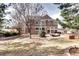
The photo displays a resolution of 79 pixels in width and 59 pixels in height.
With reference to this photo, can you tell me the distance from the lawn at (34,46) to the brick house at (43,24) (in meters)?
0.09

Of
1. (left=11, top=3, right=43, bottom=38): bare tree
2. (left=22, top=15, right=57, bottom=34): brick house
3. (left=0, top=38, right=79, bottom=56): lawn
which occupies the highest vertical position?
(left=11, top=3, right=43, bottom=38): bare tree

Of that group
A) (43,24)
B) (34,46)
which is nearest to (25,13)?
(43,24)

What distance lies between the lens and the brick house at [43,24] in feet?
4.52

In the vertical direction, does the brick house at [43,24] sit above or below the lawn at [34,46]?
above

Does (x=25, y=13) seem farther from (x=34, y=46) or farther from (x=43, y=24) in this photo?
(x=34, y=46)

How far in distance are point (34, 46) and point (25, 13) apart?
0.32m

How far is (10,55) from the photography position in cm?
136

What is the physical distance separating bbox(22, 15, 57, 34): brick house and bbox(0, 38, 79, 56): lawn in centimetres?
9

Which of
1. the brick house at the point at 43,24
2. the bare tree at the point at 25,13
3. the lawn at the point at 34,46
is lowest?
the lawn at the point at 34,46

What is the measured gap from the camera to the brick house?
1.38 m

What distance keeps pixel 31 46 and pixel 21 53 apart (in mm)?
113

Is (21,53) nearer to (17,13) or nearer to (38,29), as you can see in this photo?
(38,29)

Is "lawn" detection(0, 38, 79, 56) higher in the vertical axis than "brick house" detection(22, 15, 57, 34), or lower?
lower

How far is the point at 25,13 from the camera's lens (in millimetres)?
1393
